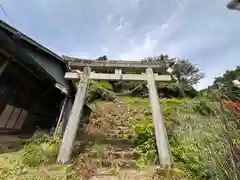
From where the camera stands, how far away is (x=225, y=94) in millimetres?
2277

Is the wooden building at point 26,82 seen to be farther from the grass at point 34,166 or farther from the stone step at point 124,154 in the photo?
the stone step at point 124,154

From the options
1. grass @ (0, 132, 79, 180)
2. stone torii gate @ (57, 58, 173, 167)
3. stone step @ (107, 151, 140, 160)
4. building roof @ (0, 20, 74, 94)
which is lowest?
grass @ (0, 132, 79, 180)

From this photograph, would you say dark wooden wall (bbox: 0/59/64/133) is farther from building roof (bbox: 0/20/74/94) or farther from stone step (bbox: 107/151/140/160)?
stone step (bbox: 107/151/140/160)

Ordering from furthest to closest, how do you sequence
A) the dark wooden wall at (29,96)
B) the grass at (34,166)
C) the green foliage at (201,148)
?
the dark wooden wall at (29,96) < the grass at (34,166) < the green foliage at (201,148)

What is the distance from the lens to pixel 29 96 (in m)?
7.39

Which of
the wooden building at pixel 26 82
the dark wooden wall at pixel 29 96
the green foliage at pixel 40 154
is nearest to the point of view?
the green foliage at pixel 40 154

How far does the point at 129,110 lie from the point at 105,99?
150 cm

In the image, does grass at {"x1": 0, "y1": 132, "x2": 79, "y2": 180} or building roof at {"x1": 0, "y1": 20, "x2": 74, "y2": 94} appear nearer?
grass at {"x1": 0, "y1": 132, "x2": 79, "y2": 180}

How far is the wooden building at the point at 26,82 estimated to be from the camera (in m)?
5.25

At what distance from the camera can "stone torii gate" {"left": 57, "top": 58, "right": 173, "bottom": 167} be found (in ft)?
14.7

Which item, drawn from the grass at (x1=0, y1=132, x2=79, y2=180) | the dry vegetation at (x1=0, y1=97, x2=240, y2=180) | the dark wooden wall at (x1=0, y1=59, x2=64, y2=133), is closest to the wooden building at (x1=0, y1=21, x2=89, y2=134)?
the dark wooden wall at (x1=0, y1=59, x2=64, y2=133)

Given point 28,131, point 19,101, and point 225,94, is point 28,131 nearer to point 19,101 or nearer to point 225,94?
point 19,101

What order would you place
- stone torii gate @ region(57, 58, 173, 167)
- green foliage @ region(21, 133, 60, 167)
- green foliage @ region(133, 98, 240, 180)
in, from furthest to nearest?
stone torii gate @ region(57, 58, 173, 167) < green foliage @ region(21, 133, 60, 167) < green foliage @ region(133, 98, 240, 180)

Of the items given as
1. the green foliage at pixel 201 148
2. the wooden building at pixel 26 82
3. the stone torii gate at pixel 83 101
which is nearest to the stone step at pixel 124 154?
the green foliage at pixel 201 148
